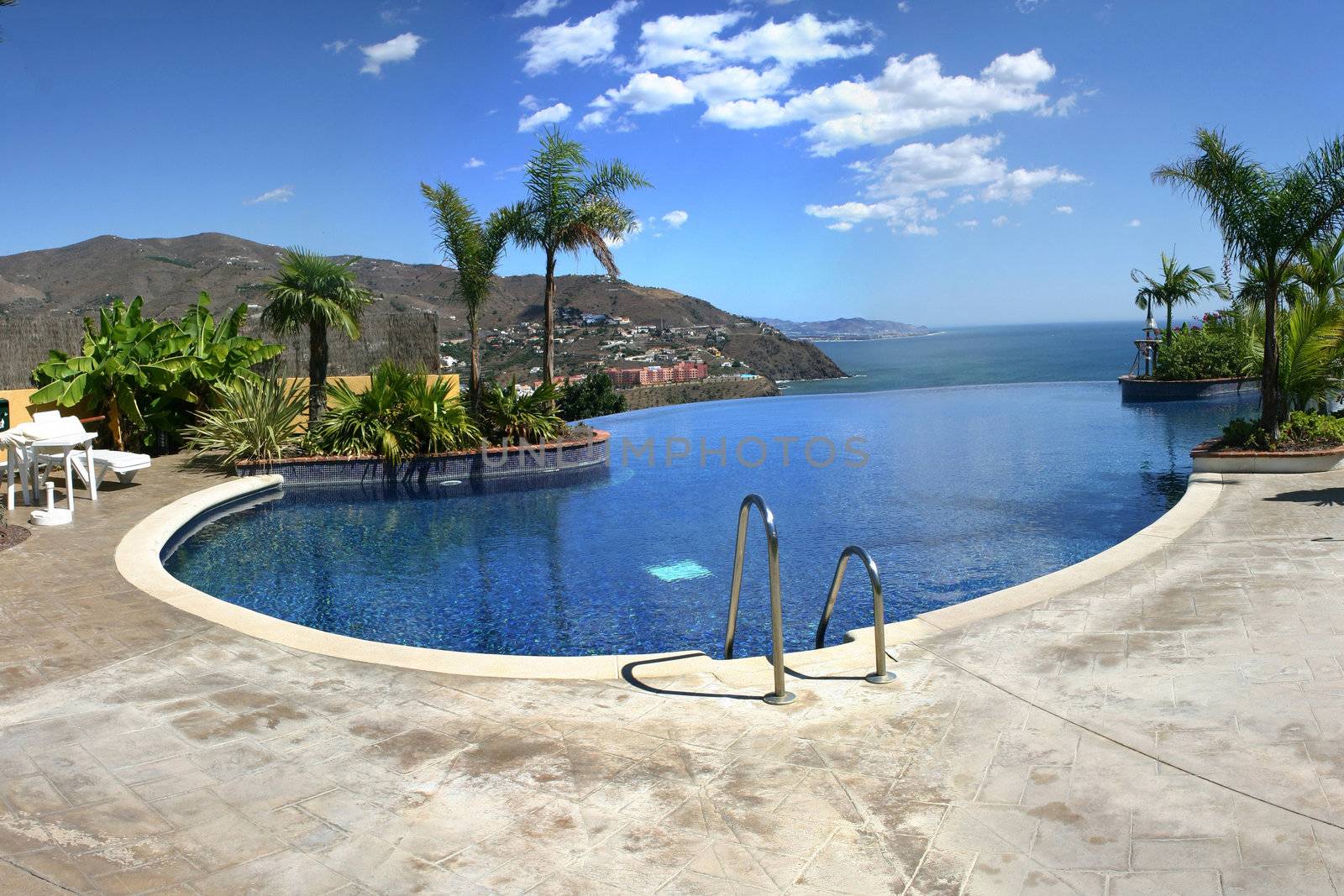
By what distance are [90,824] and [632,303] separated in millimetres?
56828

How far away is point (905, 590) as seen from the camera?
691 centimetres

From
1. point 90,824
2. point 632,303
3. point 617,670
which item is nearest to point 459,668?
point 617,670

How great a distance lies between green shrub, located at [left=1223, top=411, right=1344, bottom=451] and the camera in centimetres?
1003

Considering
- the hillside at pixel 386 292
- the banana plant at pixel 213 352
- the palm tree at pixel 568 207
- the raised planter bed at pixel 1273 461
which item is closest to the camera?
the raised planter bed at pixel 1273 461

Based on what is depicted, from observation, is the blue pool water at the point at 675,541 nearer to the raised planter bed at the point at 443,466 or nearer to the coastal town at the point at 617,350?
the raised planter bed at the point at 443,466

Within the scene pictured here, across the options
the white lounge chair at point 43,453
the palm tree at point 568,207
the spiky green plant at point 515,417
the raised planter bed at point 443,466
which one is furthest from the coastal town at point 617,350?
the white lounge chair at point 43,453

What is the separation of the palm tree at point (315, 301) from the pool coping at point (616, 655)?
17.9 ft

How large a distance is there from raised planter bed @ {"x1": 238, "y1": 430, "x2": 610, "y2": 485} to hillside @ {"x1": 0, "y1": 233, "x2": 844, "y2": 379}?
76.7 ft

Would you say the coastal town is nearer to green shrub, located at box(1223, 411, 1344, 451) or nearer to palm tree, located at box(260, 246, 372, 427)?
palm tree, located at box(260, 246, 372, 427)

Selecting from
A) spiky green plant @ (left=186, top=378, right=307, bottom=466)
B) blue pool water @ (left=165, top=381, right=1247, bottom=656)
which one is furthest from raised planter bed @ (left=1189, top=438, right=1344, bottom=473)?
spiky green plant @ (left=186, top=378, right=307, bottom=466)

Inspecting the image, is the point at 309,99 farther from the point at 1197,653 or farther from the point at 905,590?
the point at 1197,653

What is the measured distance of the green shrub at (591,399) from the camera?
20.1 m

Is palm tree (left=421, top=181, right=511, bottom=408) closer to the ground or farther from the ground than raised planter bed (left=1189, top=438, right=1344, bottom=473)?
farther from the ground

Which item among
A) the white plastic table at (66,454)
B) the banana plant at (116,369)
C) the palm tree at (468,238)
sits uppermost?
the palm tree at (468,238)
